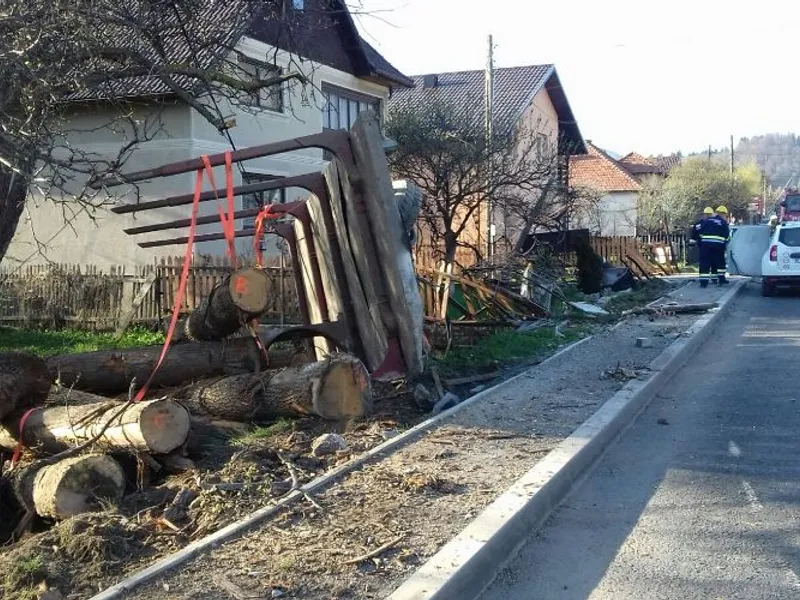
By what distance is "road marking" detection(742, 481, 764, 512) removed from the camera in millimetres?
5566

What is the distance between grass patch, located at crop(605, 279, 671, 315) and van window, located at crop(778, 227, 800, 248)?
274 centimetres

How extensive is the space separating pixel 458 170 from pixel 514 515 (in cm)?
1367

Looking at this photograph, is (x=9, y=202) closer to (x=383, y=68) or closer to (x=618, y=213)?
(x=383, y=68)

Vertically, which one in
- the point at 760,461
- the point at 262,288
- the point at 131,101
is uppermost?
the point at 131,101

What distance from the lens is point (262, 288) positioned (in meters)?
7.78

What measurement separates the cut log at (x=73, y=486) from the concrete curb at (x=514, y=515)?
2.36 meters

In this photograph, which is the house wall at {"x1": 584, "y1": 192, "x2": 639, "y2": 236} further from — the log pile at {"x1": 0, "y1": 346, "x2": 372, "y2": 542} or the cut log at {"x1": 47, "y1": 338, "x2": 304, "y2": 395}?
the log pile at {"x1": 0, "y1": 346, "x2": 372, "y2": 542}

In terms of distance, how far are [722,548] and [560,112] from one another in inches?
1422

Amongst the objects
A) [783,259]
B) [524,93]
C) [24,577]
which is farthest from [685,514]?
[524,93]

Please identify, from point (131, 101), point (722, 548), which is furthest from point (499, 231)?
point (722, 548)

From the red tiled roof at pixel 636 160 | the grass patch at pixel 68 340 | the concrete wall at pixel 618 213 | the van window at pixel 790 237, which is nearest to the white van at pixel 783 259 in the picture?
the van window at pixel 790 237

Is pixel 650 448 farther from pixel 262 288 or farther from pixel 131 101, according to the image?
pixel 131 101

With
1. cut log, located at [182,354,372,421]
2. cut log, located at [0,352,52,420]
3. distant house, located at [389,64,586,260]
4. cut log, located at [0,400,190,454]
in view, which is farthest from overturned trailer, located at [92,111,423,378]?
distant house, located at [389,64,586,260]

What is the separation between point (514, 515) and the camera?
498 cm
